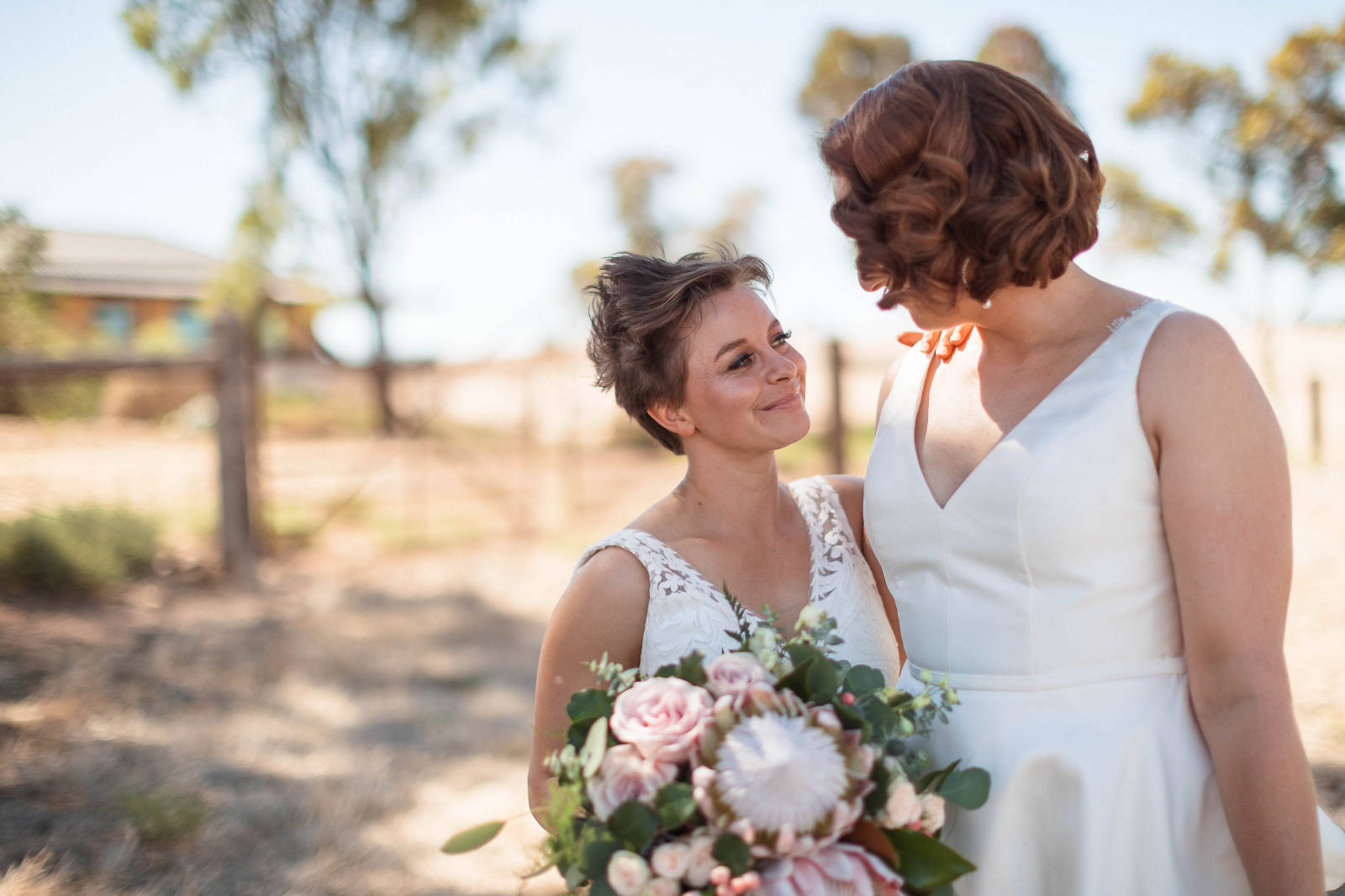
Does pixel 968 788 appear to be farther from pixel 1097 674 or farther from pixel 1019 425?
pixel 1019 425

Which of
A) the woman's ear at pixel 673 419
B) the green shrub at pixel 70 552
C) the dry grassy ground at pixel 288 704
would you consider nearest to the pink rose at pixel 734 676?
the woman's ear at pixel 673 419

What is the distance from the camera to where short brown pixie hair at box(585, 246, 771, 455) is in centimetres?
249

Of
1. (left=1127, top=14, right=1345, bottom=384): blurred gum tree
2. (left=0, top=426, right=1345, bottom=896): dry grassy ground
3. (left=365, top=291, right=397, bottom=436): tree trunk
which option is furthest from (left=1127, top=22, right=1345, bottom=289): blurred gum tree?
(left=365, top=291, right=397, bottom=436): tree trunk

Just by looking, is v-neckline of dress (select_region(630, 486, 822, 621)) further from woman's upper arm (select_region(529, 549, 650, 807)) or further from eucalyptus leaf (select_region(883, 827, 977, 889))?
eucalyptus leaf (select_region(883, 827, 977, 889))

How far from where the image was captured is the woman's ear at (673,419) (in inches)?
101

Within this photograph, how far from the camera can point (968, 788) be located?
5.36ft

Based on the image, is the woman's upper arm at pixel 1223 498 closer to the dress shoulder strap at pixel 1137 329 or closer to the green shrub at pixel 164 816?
the dress shoulder strap at pixel 1137 329

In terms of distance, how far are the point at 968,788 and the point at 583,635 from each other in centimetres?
93

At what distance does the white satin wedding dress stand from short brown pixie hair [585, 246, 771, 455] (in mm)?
922

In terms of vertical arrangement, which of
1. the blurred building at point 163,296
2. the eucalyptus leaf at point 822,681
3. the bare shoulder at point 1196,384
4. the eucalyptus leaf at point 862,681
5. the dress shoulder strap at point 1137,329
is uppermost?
the blurred building at point 163,296

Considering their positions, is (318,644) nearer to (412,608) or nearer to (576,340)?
(412,608)

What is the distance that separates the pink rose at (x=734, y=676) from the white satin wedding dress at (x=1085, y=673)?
528 millimetres

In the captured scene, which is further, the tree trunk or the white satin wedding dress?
the tree trunk

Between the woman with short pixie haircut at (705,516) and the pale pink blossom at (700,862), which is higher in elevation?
the woman with short pixie haircut at (705,516)
